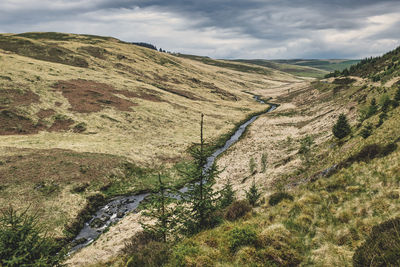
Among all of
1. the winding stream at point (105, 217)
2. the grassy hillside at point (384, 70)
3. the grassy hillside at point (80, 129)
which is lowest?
the winding stream at point (105, 217)

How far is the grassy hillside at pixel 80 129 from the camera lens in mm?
28359

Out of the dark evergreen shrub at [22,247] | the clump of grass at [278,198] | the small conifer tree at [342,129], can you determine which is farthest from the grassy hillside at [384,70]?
the dark evergreen shrub at [22,247]

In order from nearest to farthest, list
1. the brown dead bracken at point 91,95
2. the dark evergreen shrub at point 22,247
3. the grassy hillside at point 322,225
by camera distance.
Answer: the grassy hillside at point 322,225
the dark evergreen shrub at point 22,247
the brown dead bracken at point 91,95

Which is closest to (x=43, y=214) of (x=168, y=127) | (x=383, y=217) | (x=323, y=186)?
(x=323, y=186)

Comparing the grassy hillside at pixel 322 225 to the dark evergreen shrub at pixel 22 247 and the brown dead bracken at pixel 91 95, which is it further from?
the brown dead bracken at pixel 91 95

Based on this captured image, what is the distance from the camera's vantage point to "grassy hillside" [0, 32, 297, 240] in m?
28.4

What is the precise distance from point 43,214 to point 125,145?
2278cm

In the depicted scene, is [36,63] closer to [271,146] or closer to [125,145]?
[125,145]

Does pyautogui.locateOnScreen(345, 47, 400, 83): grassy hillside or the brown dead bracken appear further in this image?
the brown dead bracken

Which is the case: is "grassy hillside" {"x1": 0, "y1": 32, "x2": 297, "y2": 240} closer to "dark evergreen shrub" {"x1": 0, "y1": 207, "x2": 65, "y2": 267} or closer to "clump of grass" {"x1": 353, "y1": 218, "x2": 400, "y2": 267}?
"dark evergreen shrub" {"x1": 0, "y1": 207, "x2": 65, "y2": 267}

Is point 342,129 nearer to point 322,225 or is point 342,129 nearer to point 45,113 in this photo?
point 322,225

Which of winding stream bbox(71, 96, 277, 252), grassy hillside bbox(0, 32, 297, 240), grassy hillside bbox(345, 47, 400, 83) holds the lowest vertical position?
winding stream bbox(71, 96, 277, 252)

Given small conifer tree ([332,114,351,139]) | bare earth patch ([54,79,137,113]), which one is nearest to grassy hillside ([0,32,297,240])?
bare earth patch ([54,79,137,113])

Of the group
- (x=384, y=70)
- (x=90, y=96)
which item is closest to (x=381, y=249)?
(x=90, y=96)
